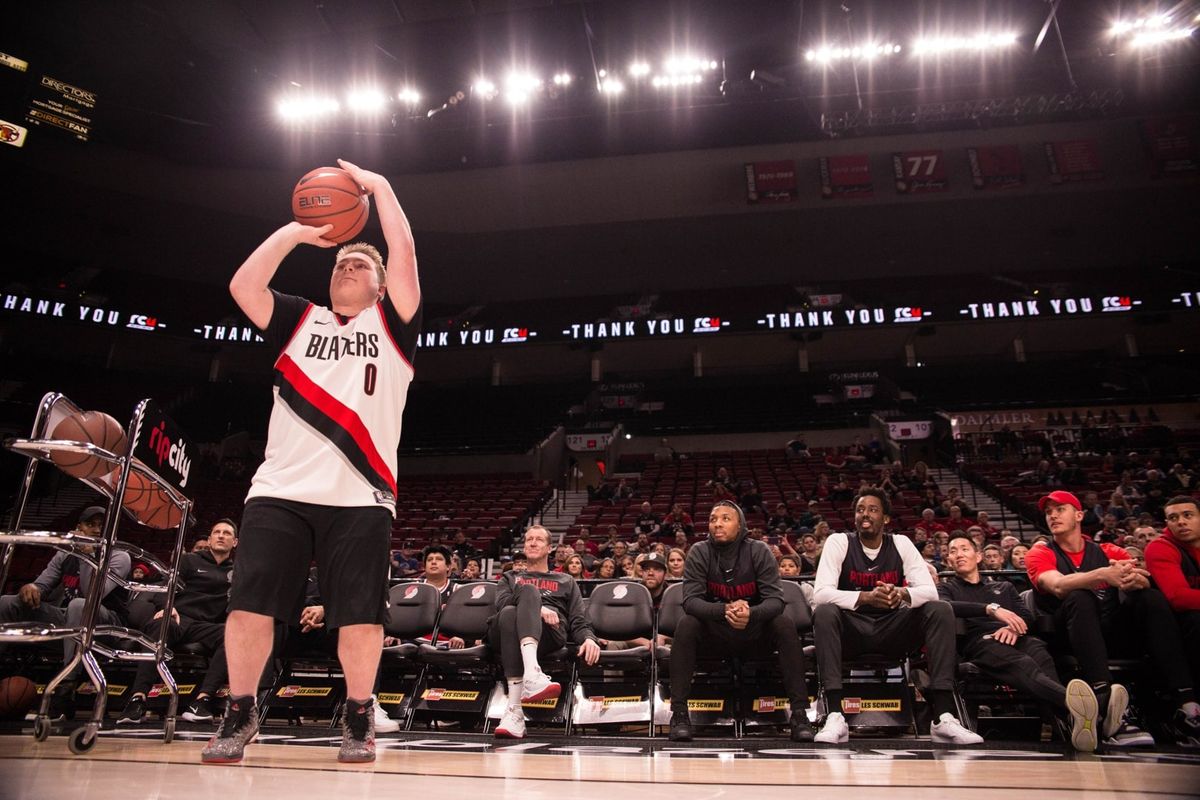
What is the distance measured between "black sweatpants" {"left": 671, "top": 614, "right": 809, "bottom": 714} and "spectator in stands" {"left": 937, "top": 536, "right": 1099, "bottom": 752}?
94 cm

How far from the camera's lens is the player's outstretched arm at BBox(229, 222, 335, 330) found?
2279 millimetres

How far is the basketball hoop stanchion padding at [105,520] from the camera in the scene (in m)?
2.18

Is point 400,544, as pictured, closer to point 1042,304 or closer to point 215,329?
point 215,329

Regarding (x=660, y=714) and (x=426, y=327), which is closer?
(x=660, y=714)

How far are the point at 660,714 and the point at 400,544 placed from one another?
8.34 meters

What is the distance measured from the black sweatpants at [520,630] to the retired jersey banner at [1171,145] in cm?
1609

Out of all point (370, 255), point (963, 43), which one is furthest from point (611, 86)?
point (370, 255)

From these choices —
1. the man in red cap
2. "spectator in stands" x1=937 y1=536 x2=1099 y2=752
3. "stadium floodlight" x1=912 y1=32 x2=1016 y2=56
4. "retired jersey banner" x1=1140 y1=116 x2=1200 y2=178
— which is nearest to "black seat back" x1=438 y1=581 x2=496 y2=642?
"spectator in stands" x1=937 y1=536 x2=1099 y2=752

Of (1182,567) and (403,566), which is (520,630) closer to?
(1182,567)

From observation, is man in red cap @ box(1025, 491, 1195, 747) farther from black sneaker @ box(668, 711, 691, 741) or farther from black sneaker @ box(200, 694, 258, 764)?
black sneaker @ box(200, 694, 258, 764)

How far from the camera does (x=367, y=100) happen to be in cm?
1305

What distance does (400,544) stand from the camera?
1138 cm

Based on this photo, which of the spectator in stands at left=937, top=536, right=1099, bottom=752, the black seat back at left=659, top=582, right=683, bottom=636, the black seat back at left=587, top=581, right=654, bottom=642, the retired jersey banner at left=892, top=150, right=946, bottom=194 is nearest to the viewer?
the spectator in stands at left=937, top=536, right=1099, bottom=752

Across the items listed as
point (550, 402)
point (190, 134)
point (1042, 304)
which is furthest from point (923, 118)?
point (190, 134)
